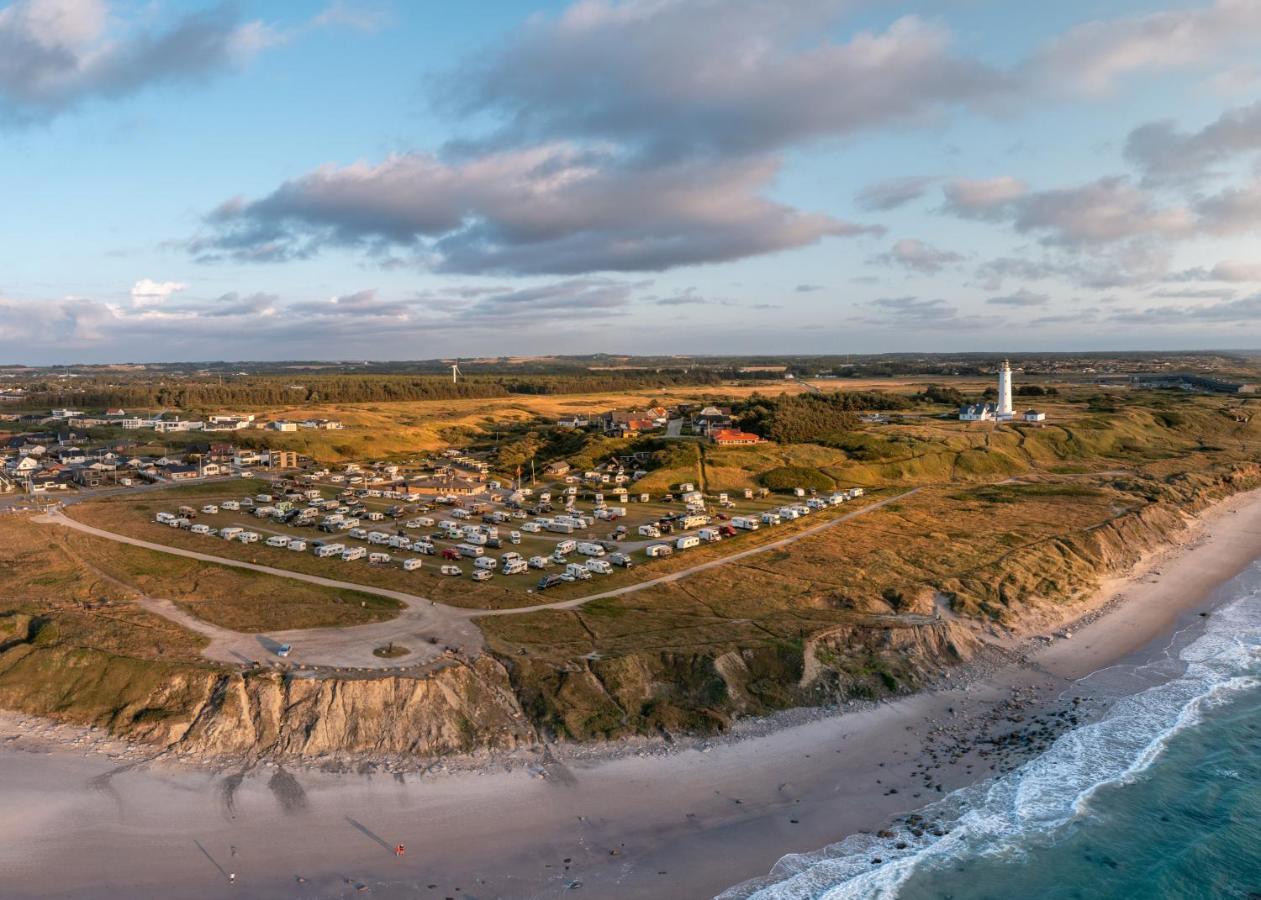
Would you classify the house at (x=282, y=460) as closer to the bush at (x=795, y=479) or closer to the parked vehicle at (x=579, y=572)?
the bush at (x=795, y=479)

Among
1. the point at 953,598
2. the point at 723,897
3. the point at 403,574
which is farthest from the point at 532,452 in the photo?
the point at 723,897

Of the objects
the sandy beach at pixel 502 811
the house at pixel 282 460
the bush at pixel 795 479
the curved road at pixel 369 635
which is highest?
the house at pixel 282 460

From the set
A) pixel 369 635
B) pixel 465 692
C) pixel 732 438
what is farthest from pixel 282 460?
pixel 465 692

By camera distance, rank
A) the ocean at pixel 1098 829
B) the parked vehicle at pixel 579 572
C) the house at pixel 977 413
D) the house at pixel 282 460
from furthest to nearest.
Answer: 1. the house at pixel 977 413
2. the house at pixel 282 460
3. the parked vehicle at pixel 579 572
4. the ocean at pixel 1098 829

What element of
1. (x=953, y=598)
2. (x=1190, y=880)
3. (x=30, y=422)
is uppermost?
(x=30, y=422)

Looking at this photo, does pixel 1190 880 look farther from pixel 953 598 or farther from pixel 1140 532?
pixel 1140 532

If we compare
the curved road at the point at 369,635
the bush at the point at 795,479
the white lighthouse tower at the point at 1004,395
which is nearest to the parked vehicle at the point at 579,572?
the curved road at the point at 369,635
